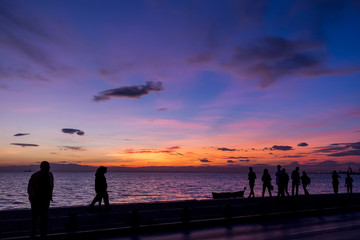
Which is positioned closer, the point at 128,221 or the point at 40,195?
the point at 40,195

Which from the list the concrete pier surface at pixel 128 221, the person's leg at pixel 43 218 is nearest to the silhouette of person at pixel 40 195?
the person's leg at pixel 43 218

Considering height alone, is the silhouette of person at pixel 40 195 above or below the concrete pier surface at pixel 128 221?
above

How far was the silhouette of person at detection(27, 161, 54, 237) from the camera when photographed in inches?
339

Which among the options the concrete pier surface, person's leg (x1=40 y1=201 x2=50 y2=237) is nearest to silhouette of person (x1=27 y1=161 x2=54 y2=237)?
person's leg (x1=40 y1=201 x2=50 y2=237)

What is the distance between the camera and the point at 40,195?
871 cm

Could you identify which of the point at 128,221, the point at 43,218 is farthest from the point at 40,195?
the point at 128,221

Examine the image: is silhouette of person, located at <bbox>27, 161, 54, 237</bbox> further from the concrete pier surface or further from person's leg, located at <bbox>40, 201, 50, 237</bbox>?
the concrete pier surface

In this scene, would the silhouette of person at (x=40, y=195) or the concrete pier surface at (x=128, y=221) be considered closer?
the silhouette of person at (x=40, y=195)

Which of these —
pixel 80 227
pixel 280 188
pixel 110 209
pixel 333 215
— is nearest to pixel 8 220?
pixel 80 227

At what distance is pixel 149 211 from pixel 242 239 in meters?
5.72

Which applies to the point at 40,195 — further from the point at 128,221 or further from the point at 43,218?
the point at 128,221

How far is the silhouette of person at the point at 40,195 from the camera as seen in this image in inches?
339

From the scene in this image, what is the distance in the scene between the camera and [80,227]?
10203 mm

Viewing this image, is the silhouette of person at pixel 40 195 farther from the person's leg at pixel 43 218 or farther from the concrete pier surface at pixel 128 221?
the concrete pier surface at pixel 128 221
